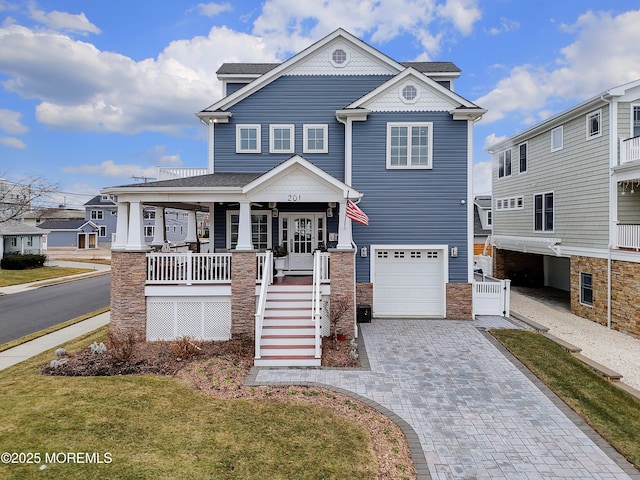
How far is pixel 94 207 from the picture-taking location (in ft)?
182

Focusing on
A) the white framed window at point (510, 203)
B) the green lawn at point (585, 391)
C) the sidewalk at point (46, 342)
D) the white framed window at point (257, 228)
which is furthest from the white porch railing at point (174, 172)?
the white framed window at point (510, 203)

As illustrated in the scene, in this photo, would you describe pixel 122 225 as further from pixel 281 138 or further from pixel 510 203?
pixel 510 203

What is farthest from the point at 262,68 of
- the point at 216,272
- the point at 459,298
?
the point at 459,298

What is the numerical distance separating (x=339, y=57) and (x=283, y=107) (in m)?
3.03

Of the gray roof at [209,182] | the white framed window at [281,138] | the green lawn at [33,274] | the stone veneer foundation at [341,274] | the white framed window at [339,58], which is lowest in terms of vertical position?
the green lawn at [33,274]

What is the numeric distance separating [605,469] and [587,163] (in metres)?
13.9

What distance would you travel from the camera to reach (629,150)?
1337cm

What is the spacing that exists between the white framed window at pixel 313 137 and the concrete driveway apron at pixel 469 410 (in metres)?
7.74

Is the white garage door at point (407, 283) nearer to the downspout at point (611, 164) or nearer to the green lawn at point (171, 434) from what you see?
the downspout at point (611, 164)

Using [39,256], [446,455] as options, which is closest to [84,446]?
[446,455]

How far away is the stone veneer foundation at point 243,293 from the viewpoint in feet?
35.0

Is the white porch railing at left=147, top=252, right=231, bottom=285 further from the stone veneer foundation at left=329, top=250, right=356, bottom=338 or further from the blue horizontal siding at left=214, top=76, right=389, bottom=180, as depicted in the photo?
the blue horizontal siding at left=214, top=76, right=389, bottom=180

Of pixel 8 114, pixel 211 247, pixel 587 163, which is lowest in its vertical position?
pixel 211 247

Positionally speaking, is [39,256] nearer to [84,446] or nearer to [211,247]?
[211,247]
